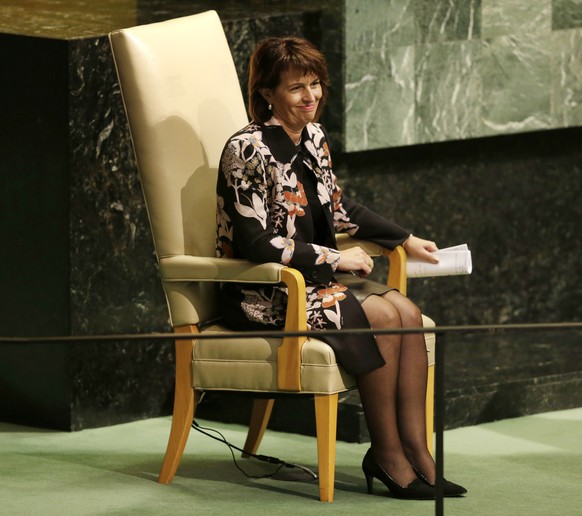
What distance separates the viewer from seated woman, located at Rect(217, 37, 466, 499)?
3.98 meters

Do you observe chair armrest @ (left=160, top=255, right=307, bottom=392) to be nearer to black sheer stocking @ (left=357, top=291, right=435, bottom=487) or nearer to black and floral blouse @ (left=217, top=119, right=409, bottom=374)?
black and floral blouse @ (left=217, top=119, right=409, bottom=374)

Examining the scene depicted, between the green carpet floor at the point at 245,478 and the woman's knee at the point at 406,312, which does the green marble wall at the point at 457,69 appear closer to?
the green carpet floor at the point at 245,478

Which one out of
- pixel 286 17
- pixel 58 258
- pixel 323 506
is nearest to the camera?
pixel 323 506

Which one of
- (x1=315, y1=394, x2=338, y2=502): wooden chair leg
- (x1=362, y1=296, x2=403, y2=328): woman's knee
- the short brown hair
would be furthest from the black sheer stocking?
the short brown hair

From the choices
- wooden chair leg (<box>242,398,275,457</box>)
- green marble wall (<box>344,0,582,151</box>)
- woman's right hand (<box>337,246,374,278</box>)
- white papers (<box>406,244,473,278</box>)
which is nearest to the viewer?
woman's right hand (<box>337,246,374,278</box>)

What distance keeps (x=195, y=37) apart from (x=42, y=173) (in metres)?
0.85

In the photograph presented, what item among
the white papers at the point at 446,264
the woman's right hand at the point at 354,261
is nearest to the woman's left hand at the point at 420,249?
the white papers at the point at 446,264

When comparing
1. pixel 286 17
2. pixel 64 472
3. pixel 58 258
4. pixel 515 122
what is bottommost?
pixel 64 472

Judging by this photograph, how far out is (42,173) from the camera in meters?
4.93

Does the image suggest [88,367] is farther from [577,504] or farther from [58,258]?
[577,504]

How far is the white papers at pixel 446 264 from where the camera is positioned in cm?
427

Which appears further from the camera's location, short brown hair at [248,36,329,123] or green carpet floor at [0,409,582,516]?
short brown hair at [248,36,329,123]

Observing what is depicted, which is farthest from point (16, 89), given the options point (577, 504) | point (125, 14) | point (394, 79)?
point (577, 504)

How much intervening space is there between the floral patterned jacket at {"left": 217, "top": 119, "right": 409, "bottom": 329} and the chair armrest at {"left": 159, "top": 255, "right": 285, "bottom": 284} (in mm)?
36
